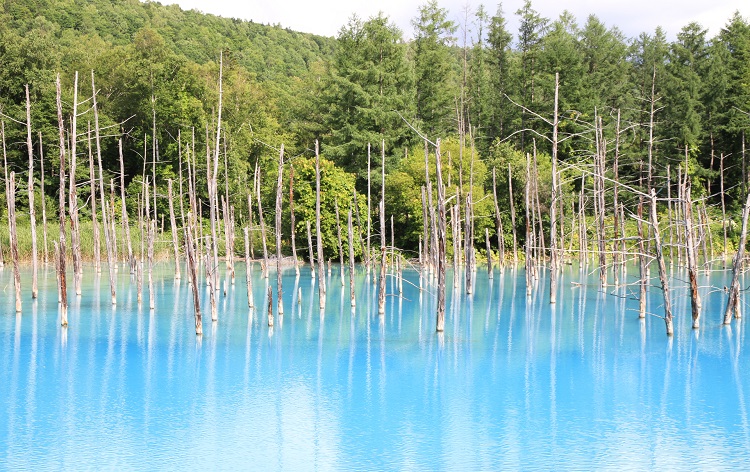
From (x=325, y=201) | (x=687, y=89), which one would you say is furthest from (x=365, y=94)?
(x=687, y=89)

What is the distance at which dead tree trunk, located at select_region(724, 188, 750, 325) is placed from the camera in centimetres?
1867

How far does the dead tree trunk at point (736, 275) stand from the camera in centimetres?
1867

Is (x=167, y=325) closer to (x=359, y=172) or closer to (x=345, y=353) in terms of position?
(x=345, y=353)

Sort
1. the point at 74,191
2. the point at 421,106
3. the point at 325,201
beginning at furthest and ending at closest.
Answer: the point at 421,106 → the point at 325,201 → the point at 74,191

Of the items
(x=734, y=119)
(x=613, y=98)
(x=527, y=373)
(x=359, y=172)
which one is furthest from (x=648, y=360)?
(x=613, y=98)

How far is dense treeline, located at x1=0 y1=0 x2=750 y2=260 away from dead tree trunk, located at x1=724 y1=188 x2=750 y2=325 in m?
20.0

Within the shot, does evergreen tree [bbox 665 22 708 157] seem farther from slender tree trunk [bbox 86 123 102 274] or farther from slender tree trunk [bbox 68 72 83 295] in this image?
slender tree trunk [bbox 68 72 83 295]

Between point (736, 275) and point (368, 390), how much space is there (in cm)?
956

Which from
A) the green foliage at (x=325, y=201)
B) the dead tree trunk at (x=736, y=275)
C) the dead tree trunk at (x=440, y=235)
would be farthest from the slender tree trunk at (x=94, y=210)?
the dead tree trunk at (x=736, y=275)

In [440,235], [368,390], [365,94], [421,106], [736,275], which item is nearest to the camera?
[368,390]

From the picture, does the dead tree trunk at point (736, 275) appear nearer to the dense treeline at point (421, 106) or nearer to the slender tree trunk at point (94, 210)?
the slender tree trunk at point (94, 210)

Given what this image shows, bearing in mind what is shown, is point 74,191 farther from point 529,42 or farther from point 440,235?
point 529,42

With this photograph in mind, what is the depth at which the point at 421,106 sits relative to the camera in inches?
2167

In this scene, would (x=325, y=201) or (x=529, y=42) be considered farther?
(x=529, y=42)
